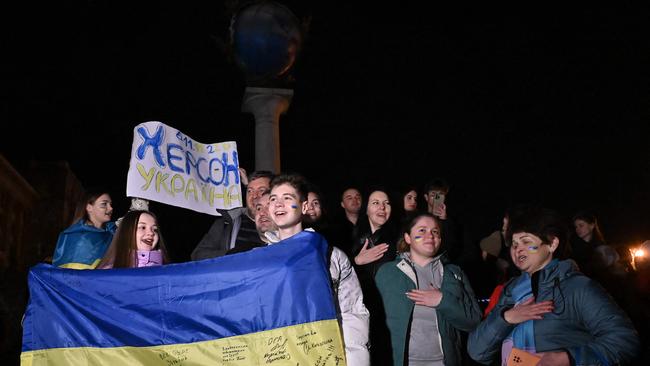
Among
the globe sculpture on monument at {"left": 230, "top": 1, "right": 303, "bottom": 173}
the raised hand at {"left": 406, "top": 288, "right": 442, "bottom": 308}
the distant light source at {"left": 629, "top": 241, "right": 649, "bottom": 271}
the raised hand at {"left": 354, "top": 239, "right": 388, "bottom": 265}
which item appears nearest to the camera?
the raised hand at {"left": 406, "top": 288, "right": 442, "bottom": 308}

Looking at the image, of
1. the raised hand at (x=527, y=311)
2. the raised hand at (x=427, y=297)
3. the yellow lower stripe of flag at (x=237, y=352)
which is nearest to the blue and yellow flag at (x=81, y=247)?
the yellow lower stripe of flag at (x=237, y=352)

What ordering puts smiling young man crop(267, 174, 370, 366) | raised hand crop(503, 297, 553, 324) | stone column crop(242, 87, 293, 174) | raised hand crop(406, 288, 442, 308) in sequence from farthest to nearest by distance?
stone column crop(242, 87, 293, 174) < raised hand crop(406, 288, 442, 308) < raised hand crop(503, 297, 553, 324) < smiling young man crop(267, 174, 370, 366)

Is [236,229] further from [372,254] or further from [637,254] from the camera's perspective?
[637,254]

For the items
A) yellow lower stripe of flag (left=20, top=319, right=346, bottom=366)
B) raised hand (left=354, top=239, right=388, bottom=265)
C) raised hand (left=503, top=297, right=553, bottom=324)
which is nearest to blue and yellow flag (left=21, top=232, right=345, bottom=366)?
yellow lower stripe of flag (left=20, top=319, right=346, bottom=366)

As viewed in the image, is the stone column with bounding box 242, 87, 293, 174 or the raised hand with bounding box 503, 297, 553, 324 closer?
the raised hand with bounding box 503, 297, 553, 324

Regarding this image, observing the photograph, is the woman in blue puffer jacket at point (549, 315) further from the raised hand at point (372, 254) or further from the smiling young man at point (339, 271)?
the raised hand at point (372, 254)

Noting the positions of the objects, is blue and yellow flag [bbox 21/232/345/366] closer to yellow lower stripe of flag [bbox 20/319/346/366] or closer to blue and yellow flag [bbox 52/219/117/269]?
yellow lower stripe of flag [bbox 20/319/346/366]

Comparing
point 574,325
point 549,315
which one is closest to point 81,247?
point 549,315

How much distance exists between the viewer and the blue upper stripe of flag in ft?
10.2

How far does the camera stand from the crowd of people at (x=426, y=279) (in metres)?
3.22

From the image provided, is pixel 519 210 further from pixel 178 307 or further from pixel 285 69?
pixel 285 69

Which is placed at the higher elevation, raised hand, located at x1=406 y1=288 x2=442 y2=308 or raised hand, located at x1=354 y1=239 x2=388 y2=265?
raised hand, located at x1=354 y1=239 x2=388 y2=265

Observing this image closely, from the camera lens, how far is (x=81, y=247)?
4.62 m

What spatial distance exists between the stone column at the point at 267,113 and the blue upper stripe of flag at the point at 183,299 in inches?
212
